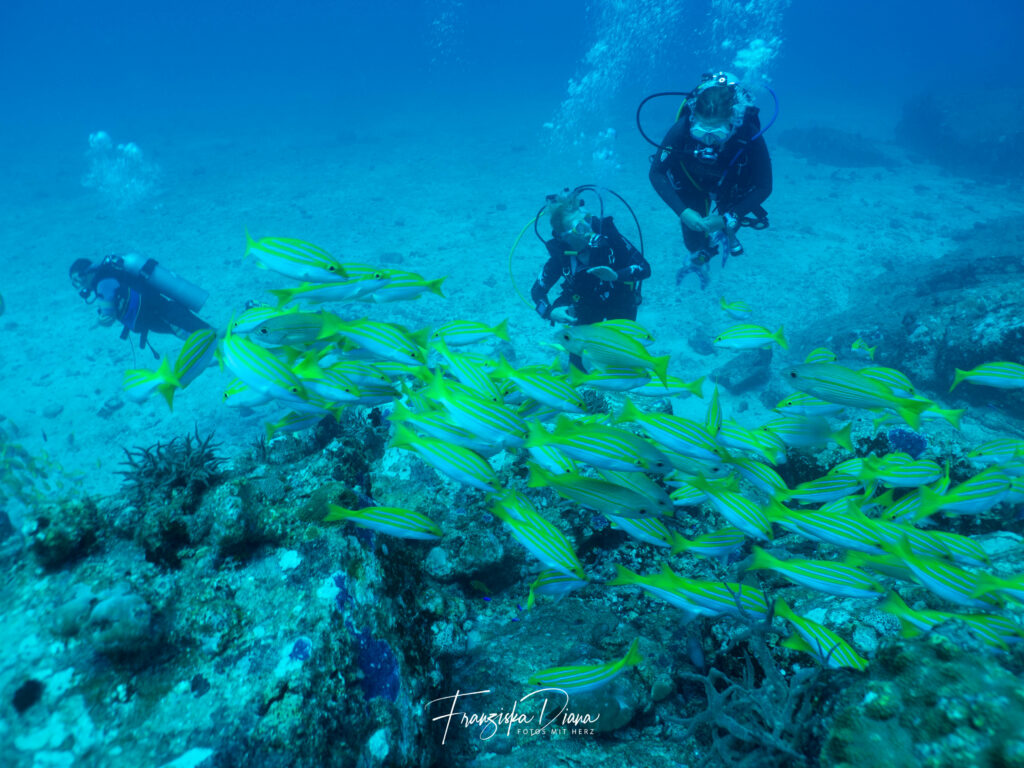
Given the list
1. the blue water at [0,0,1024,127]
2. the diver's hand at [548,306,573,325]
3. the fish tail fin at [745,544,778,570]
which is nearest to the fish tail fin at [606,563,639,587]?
the fish tail fin at [745,544,778,570]

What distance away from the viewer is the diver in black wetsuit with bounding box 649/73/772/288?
18.0 feet

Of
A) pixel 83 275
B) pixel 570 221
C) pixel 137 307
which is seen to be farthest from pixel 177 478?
pixel 83 275

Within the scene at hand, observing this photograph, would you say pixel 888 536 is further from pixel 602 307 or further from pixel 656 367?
pixel 602 307

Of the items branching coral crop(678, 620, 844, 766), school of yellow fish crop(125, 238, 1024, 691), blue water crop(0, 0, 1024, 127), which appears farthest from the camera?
blue water crop(0, 0, 1024, 127)

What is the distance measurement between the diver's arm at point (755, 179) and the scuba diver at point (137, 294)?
32.3 ft

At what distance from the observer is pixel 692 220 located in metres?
5.36

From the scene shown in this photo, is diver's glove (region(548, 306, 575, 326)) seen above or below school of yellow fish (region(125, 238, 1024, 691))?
above

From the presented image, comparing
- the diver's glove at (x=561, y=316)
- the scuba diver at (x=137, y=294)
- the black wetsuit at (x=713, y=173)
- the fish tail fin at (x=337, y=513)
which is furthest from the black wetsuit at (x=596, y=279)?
the scuba diver at (x=137, y=294)

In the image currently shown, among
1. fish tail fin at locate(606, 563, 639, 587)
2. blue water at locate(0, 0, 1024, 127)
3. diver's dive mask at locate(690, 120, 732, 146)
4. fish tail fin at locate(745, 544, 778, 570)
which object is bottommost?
fish tail fin at locate(606, 563, 639, 587)

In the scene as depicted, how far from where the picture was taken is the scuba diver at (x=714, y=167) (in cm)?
548

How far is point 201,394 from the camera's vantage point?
11.2m

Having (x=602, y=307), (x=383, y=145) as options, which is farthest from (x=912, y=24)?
(x=602, y=307)

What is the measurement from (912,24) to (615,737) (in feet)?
525
